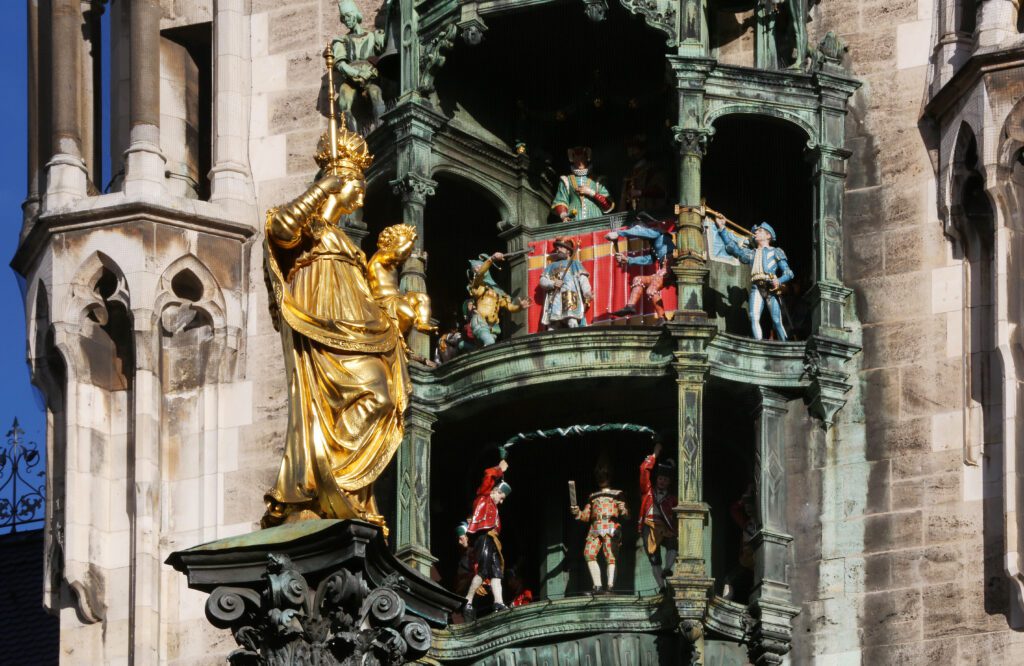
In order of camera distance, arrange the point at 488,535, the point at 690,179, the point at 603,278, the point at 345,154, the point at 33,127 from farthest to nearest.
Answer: the point at 33,127 → the point at 603,278 → the point at 690,179 → the point at 488,535 → the point at 345,154

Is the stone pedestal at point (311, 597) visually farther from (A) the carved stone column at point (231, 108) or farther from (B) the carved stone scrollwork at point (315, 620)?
(A) the carved stone column at point (231, 108)

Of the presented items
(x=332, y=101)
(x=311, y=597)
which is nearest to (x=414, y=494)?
(x=332, y=101)

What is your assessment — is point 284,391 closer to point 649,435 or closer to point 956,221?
point 649,435

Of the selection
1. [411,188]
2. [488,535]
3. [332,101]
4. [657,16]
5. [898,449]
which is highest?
[657,16]

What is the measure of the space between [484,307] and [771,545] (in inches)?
140

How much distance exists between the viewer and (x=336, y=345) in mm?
26797

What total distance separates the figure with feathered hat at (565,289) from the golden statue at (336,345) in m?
4.06

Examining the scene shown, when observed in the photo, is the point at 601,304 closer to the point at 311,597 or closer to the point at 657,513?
the point at 657,513

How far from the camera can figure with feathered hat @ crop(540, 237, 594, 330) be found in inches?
1245

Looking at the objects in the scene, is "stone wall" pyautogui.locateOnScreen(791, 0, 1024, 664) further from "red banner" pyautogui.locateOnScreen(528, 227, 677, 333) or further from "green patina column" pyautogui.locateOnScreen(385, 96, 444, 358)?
"green patina column" pyautogui.locateOnScreen(385, 96, 444, 358)

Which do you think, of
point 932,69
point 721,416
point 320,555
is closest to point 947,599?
point 721,416

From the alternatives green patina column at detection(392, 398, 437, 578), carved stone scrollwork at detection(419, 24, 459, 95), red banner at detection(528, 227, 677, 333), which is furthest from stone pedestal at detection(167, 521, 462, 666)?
carved stone scrollwork at detection(419, 24, 459, 95)

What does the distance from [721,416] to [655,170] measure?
104 inches

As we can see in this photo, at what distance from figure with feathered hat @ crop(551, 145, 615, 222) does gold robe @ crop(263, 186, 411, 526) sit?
223 inches
